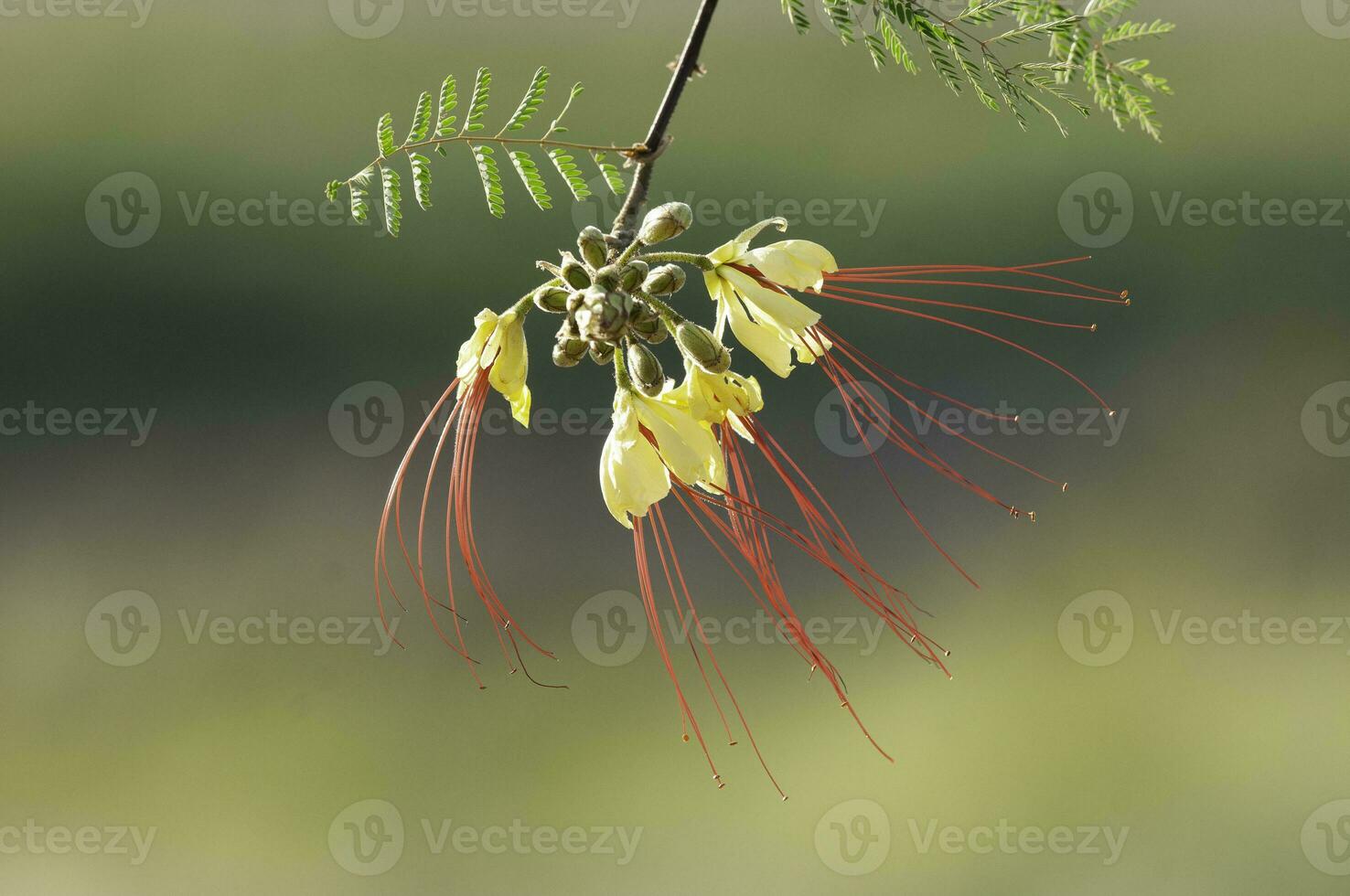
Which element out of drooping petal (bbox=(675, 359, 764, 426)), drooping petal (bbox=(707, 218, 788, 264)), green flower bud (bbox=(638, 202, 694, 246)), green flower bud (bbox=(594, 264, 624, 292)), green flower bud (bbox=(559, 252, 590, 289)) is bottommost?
drooping petal (bbox=(675, 359, 764, 426))

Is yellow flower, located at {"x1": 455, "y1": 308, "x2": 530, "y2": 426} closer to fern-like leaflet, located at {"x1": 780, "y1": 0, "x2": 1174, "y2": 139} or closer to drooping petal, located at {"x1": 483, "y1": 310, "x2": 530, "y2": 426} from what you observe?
drooping petal, located at {"x1": 483, "y1": 310, "x2": 530, "y2": 426}

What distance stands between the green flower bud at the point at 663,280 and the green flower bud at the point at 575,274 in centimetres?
2

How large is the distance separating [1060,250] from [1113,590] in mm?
665

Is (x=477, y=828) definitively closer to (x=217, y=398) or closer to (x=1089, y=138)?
(x=217, y=398)

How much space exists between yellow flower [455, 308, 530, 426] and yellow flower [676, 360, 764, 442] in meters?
0.05

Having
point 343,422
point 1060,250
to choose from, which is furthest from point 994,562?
point 343,422

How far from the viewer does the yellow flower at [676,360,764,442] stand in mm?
340

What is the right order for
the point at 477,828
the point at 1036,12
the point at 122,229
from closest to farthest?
1. the point at 1036,12
2. the point at 477,828
3. the point at 122,229

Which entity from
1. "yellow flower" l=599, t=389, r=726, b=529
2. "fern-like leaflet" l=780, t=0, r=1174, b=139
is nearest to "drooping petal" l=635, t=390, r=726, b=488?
"yellow flower" l=599, t=389, r=726, b=529

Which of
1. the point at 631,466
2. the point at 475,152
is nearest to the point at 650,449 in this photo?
the point at 631,466

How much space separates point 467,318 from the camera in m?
2.00

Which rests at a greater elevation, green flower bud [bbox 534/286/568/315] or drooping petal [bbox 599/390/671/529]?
green flower bud [bbox 534/286/568/315]

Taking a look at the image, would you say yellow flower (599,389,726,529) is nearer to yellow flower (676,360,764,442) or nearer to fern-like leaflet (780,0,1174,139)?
yellow flower (676,360,764,442)

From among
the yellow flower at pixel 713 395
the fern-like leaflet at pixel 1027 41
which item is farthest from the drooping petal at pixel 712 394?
the fern-like leaflet at pixel 1027 41
